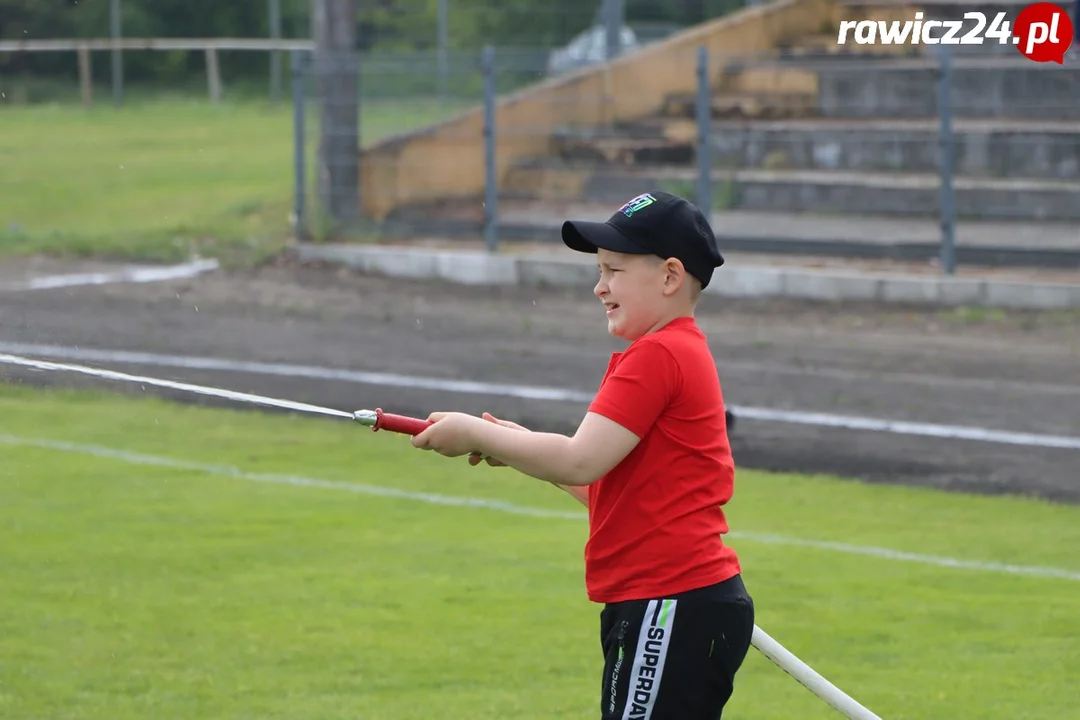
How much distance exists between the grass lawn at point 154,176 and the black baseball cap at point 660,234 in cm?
1375

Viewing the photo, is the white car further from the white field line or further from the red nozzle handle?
the red nozzle handle

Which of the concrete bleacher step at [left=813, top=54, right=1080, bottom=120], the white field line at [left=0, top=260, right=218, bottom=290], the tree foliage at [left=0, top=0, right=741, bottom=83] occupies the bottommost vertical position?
the white field line at [left=0, top=260, right=218, bottom=290]

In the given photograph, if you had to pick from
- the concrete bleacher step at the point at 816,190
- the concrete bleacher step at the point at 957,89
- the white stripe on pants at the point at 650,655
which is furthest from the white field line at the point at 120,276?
the white stripe on pants at the point at 650,655

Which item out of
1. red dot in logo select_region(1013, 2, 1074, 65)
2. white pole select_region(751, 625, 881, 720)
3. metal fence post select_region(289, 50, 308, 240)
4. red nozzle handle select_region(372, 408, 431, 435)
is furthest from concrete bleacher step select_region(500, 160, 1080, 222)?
red nozzle handle select_region(372, 408, 431, 435)

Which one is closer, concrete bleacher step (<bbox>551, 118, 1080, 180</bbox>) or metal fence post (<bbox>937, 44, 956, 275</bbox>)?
metal fence post (<bbox>937, 44, 956, 275</bbox>)

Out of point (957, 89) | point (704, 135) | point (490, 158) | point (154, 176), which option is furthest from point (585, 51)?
point (154, 176)

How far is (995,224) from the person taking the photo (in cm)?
1488

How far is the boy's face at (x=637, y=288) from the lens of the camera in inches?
141

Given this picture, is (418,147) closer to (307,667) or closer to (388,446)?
(388,446)

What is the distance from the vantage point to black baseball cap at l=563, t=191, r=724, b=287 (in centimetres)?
353

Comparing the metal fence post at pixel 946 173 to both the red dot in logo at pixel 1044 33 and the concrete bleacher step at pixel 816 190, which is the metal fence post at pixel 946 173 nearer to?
the concrete bleacher step at pixel 816 190

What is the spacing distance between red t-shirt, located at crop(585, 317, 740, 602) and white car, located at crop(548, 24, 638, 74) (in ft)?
48.8

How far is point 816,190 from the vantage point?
1648 cm

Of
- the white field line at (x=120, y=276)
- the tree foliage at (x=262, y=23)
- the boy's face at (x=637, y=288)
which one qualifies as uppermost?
the tree foliage at (x=262, y=23)
